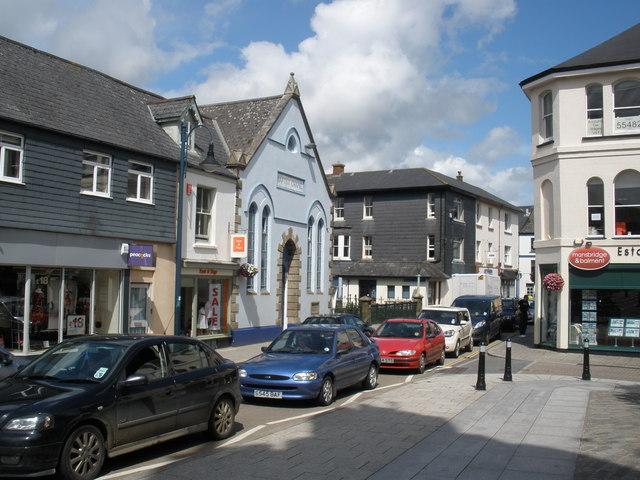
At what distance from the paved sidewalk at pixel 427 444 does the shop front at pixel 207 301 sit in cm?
982

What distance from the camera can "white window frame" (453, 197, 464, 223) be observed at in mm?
47250

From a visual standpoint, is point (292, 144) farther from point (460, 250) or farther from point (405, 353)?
point (460, 250)

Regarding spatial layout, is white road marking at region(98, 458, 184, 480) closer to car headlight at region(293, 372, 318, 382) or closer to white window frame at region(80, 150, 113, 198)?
car headlight at region(293, 372, 318, 382)

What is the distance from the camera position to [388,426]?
34.6ft

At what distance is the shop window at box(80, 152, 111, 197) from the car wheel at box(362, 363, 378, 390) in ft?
29.2

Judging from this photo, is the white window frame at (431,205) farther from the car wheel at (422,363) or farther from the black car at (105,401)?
the black car at (105,401)

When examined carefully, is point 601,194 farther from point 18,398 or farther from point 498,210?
point 498,210

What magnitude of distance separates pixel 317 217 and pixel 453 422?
64.6ft

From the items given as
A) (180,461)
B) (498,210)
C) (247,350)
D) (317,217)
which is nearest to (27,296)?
(247,350)

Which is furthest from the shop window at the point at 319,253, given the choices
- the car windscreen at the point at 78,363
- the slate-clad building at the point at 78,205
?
the car windscreen at the point at 78,363

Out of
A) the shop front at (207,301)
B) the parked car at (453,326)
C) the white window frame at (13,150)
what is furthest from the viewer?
the parked car at (453,326)

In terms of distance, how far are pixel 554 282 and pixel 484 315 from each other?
4.79 meters

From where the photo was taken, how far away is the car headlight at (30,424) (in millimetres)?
6754

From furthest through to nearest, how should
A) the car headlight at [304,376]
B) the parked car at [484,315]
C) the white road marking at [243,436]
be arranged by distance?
the parked car at [484,315] < the car headlight at [304,376] < the white road marking at [243,436]
